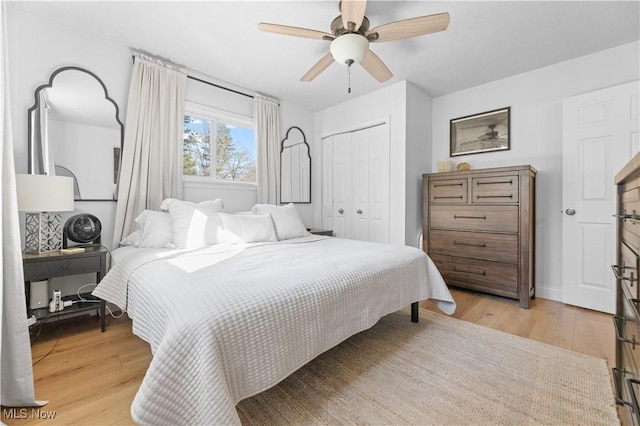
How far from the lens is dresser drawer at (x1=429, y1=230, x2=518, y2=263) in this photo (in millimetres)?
2801

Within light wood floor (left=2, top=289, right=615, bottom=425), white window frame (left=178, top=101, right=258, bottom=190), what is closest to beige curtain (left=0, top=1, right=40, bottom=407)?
light wood floor (left=2, top=289, right=615, bottom=425)

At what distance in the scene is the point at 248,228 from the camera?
253cm

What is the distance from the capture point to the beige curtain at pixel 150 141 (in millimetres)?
2567

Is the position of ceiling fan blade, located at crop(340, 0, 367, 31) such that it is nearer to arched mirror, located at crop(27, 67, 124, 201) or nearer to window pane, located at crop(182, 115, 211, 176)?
window pane, located at crop(182, 115, 211, 176)

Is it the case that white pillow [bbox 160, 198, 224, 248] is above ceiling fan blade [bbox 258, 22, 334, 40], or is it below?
below

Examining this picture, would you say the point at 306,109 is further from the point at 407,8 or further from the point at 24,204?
the point at 24,204

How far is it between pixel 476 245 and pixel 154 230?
3.18m

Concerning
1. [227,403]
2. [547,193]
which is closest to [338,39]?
[227,403]

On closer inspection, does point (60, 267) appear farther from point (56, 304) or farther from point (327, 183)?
point (327, 183)

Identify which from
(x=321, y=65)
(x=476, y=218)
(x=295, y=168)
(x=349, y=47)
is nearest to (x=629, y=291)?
(x=349, y=47)

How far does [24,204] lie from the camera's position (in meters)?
1.80

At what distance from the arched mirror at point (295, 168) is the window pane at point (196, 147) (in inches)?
41.2

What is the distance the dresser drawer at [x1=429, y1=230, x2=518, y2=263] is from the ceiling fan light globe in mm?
2220

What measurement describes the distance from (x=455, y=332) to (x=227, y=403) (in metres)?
1.81
